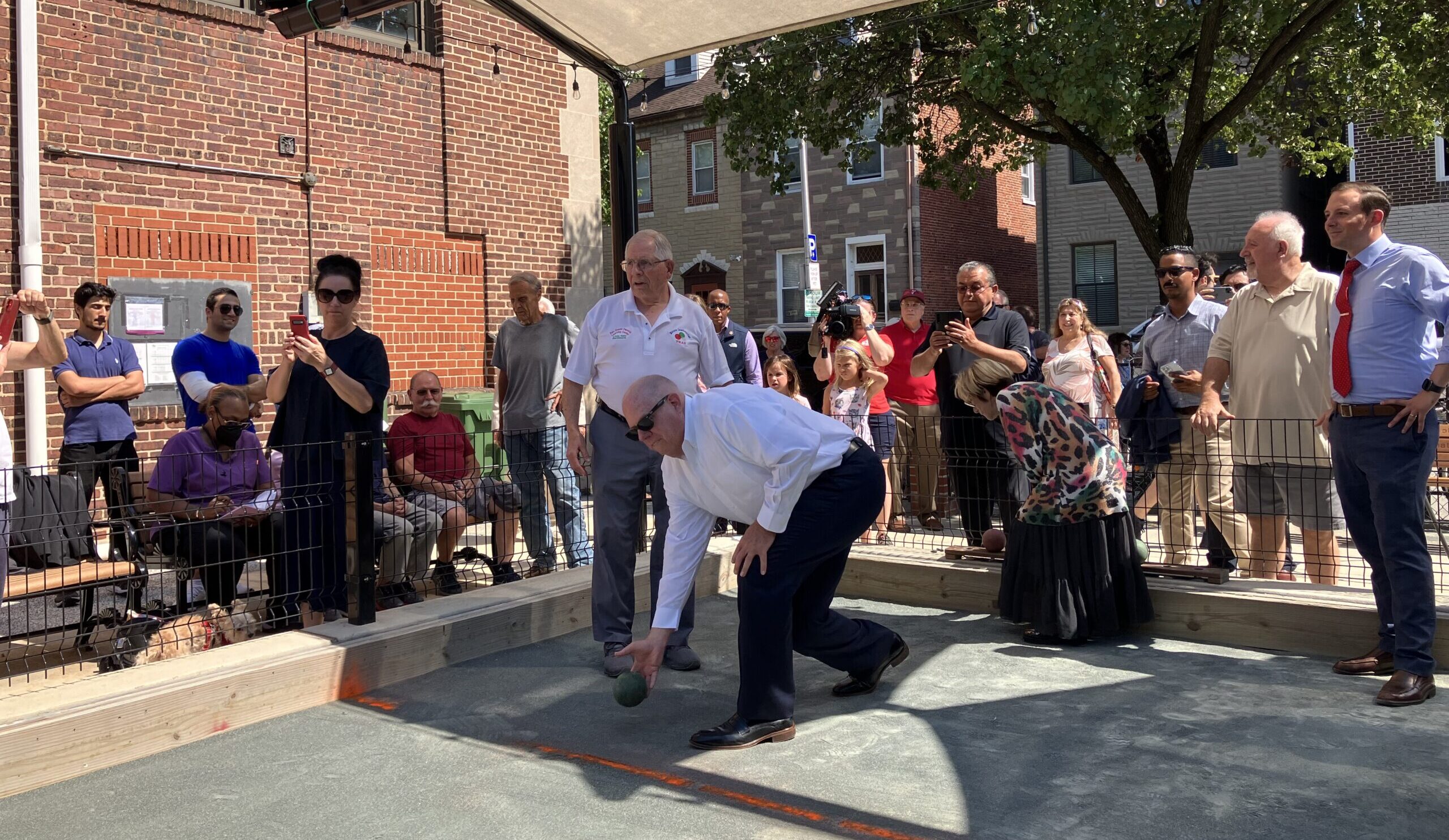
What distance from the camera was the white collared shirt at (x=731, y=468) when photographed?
13.8 ft

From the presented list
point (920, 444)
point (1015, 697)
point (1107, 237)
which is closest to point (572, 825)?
point (1015, 697)

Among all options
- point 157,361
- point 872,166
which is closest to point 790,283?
point 872,166

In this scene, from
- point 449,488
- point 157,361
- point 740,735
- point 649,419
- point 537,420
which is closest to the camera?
Result: point 649,419

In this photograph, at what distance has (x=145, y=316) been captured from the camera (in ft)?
31.9

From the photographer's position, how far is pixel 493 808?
3.83 meters

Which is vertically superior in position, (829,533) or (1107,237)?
(1107,237)

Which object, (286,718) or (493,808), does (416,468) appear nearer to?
(286,718)

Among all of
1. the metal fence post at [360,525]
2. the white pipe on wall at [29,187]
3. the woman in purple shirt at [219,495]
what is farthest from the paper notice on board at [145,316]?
the metal fence post at [360,525]

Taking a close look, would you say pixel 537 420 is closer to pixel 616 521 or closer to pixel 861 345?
pixel 616 521

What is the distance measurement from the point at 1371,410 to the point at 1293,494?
4.47ft

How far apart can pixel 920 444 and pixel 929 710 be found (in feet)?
15.9

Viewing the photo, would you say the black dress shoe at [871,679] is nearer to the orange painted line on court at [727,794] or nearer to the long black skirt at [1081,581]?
the long black skirt at [1081,581]

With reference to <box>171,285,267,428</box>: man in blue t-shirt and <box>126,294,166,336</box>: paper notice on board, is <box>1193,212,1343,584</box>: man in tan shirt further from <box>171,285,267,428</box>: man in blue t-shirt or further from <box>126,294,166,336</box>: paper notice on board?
<box>126,294,166,336</box>: paper notice on board

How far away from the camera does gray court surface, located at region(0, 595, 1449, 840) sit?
366 centimetres
